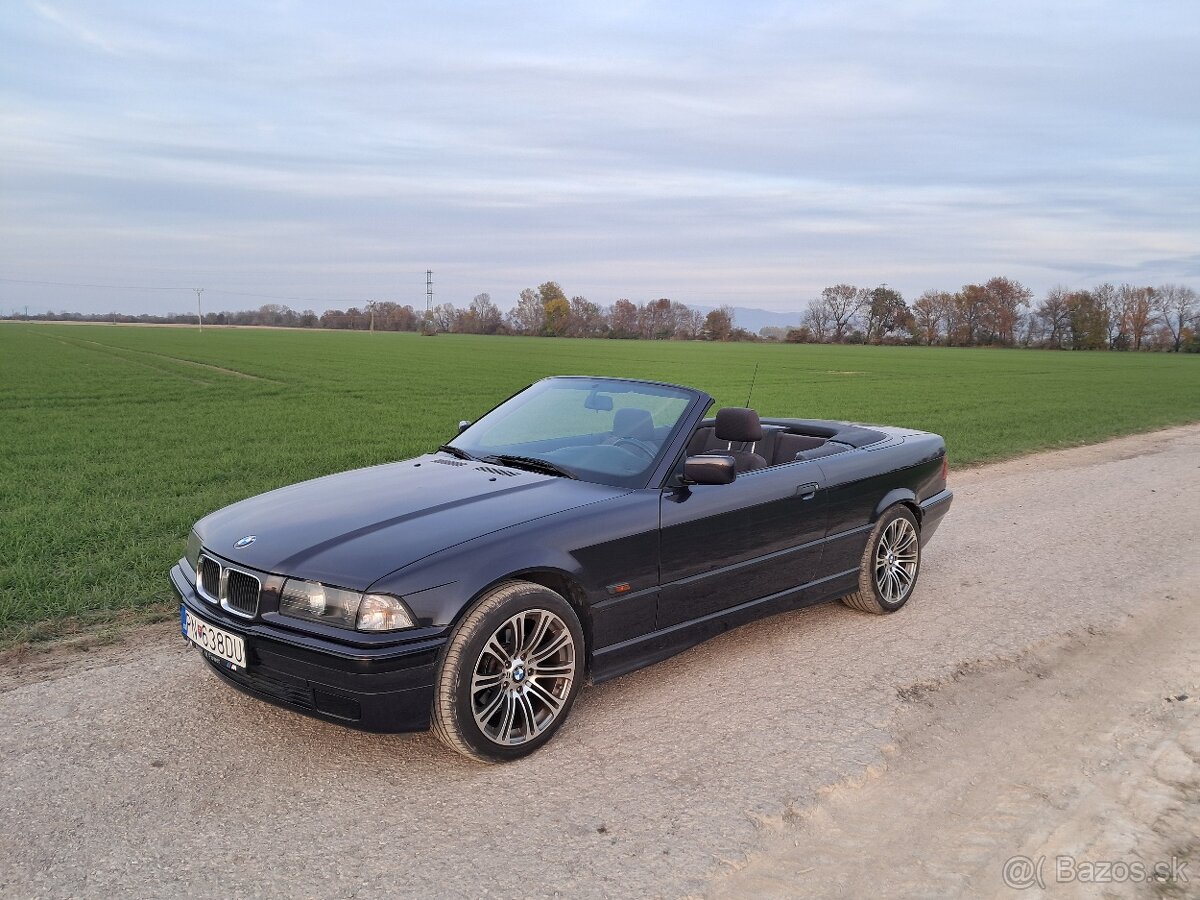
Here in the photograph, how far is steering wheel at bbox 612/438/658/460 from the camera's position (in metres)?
4.33

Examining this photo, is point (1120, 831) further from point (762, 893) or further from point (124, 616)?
point (124, 616)

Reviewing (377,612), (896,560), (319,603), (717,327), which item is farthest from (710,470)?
(717,327)

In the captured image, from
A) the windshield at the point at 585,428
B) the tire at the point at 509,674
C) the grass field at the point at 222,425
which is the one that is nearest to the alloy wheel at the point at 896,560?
the windshield at the point at 585,428

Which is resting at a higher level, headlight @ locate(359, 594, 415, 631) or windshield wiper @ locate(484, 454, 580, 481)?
windshield wiper @ locate(484, 454, 580, 481)

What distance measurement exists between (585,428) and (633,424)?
306 mm

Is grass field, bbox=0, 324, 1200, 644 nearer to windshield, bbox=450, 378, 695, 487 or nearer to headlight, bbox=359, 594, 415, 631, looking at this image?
windshield, bbox=450, 378, 695, 487

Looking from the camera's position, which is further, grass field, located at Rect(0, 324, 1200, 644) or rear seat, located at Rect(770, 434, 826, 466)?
grass field, located at Rect(0, 324, 1200, 644)

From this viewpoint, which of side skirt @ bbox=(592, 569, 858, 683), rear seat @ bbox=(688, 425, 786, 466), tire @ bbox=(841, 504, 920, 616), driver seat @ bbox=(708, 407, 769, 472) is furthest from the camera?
rear seat @ bbox=(688, 425, 786, 466)

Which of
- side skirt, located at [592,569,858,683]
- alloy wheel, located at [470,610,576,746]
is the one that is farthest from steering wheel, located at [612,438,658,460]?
alloy wheel, located at [470,610,576,746]

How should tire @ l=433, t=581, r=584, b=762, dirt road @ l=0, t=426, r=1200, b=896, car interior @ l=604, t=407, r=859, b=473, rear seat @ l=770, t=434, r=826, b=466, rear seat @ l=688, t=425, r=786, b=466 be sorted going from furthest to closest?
rear seat @ l=770, t=434, r=826, b=466, rear seat @ l=688, t=425, r=786, b=466, car interior @ l=604, t=407, r=859, b=473, tire @ l=433, t=581, r=584, b=762, dirt road @ l=0, t=426, r=1200, b=896

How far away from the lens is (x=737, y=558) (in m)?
4.36

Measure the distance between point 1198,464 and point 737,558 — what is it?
10506mm

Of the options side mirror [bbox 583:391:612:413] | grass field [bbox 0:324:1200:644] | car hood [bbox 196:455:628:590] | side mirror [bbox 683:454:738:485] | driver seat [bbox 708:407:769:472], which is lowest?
grass field [bbox 0:324:1200:644]

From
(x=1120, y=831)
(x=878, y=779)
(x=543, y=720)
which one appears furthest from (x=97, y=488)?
(x=1120, y=831)
